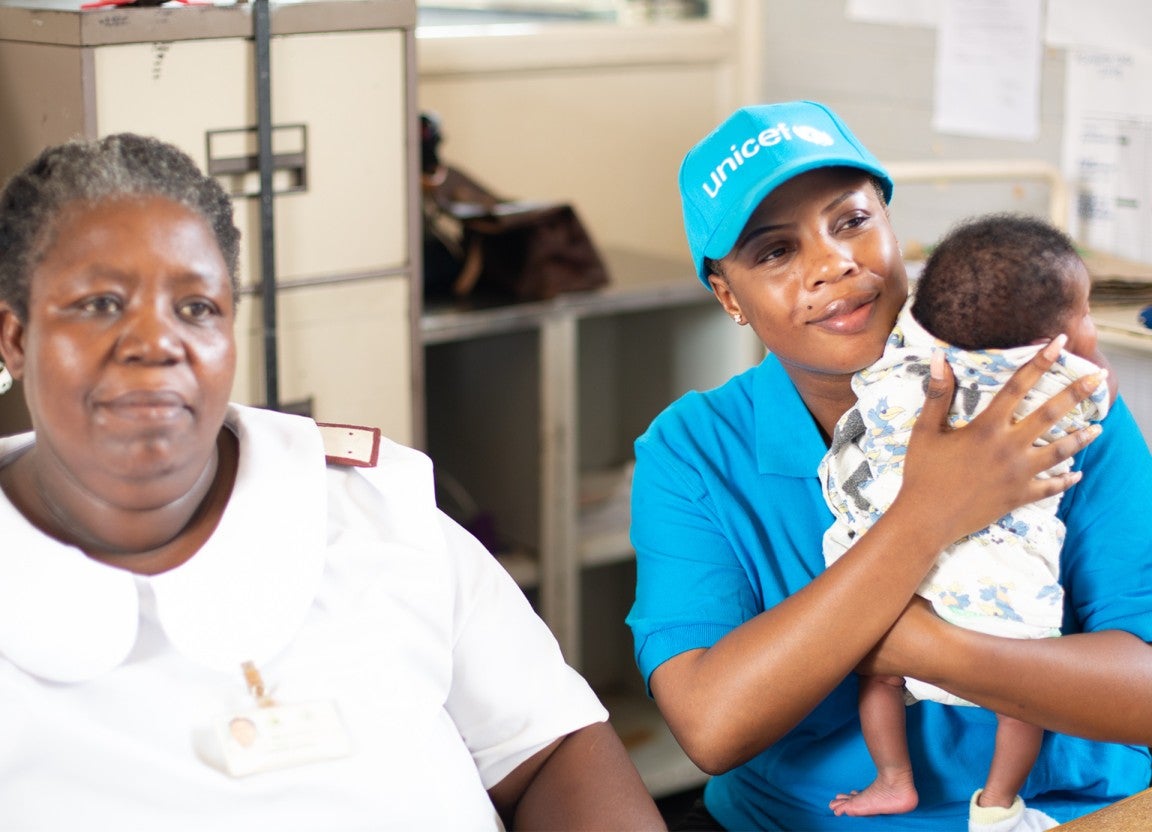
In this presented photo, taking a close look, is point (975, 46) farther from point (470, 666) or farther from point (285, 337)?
point (470, 666)

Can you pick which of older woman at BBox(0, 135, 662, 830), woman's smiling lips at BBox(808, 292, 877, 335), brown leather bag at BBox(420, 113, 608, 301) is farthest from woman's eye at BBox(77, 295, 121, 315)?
brown leather bag at BBox(420, 113, 608, 301)

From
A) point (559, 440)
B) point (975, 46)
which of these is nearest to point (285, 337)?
point (559, 440)

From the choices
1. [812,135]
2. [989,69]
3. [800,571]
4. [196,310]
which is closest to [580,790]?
[800,571]

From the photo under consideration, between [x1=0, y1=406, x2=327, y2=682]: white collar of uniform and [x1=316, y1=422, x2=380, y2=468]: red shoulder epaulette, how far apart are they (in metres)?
0.02

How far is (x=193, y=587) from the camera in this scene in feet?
3.99

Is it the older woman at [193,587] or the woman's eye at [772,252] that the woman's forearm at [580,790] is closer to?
the older woman at [193,587]

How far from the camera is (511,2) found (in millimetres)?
3432

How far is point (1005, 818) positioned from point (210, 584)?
0.85m

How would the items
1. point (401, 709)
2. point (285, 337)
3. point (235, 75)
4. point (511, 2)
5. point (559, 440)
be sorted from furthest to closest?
point (511, 2), point (559, 440), point (285, 337), point (235, 75), point (401, 709)

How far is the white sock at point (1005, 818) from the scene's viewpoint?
1.45 meters

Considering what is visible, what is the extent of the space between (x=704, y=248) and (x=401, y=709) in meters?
0.61

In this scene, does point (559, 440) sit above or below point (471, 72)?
below

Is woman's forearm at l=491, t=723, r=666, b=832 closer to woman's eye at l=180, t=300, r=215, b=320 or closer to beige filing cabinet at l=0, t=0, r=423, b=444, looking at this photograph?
woman's eye at l=180, t=300, r=215, b=320

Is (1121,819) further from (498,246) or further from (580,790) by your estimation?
(498,246)
